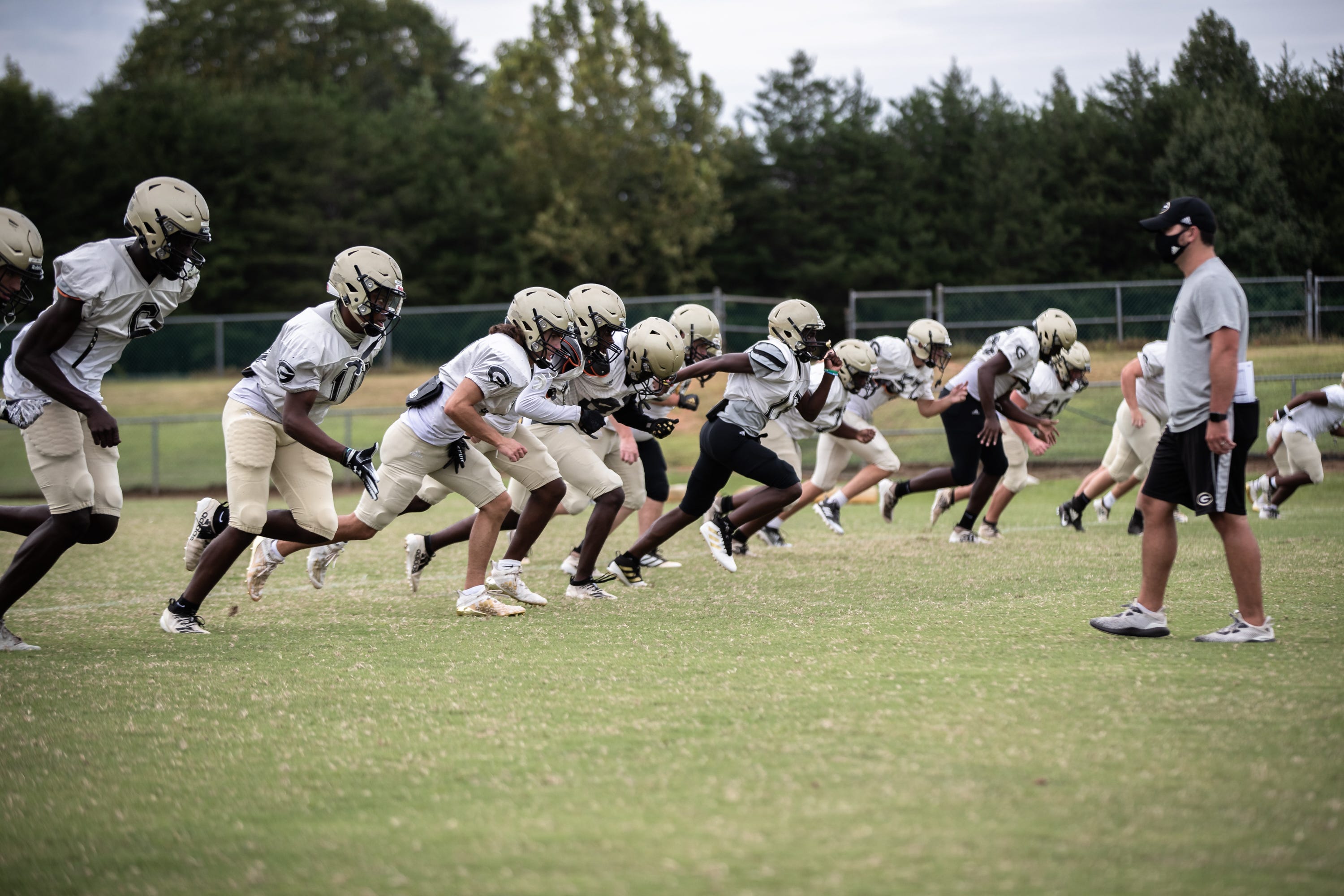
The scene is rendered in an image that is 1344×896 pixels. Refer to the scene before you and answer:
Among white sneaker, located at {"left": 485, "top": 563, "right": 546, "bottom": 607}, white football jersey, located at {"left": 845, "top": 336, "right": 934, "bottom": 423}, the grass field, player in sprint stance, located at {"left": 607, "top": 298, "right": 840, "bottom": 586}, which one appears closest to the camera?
the grass field

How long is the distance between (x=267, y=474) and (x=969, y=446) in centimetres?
654

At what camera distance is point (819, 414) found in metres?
10.1

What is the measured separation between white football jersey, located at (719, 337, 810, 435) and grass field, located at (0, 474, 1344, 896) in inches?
62.5

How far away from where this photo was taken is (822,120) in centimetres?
4269

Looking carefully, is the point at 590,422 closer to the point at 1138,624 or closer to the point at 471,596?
the point at 471,596

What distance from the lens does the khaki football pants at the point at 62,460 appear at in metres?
6.46

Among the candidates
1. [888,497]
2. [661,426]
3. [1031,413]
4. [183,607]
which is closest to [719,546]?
[661,426]

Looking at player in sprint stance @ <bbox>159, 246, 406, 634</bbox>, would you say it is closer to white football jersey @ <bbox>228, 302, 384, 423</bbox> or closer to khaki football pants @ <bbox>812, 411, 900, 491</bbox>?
white football jersey @ <bbox>228, 302, 384, 423</bbox>

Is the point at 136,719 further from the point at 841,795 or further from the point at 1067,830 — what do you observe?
the point at 1067,830

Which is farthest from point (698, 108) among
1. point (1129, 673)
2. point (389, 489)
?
point (1129, 673)

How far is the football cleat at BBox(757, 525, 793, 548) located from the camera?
1125cm

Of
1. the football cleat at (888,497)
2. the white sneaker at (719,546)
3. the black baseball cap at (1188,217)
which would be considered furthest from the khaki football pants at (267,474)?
the football cleat at (888,497)

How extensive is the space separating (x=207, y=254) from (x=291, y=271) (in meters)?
3.32

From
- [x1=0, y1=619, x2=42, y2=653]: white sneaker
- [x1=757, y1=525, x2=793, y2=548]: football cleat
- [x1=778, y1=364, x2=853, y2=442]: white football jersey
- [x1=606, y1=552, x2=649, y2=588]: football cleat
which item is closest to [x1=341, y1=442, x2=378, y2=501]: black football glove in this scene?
[x1=0, y1=619, x2=42, y2=653]: white sneaker
